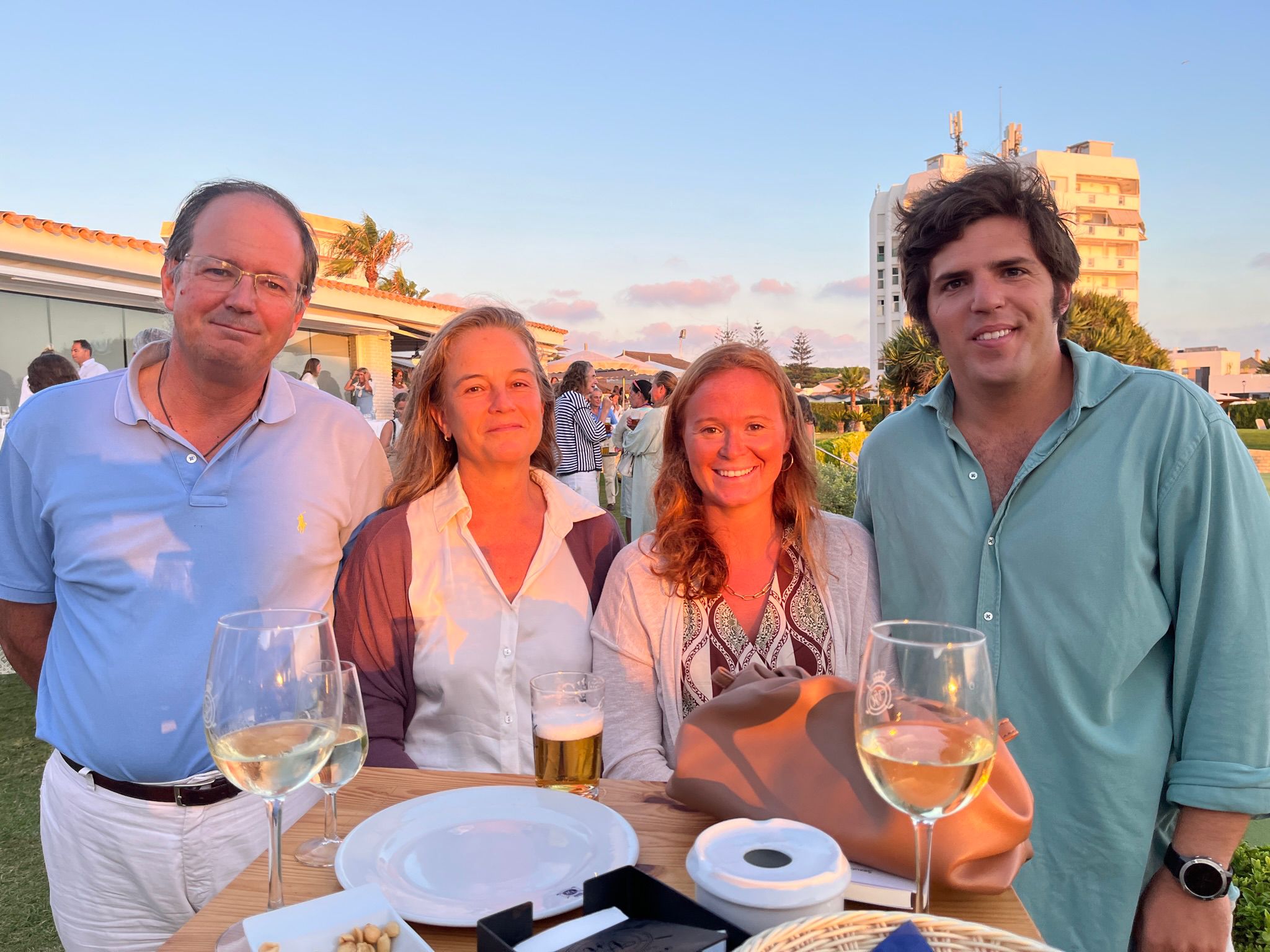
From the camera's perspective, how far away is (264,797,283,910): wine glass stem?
3.80 feet

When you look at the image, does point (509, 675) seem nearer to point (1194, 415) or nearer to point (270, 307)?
point (270, 307)

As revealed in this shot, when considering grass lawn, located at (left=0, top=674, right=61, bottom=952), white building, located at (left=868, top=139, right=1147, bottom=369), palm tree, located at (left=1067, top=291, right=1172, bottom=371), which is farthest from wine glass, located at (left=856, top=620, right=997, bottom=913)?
white building, located at (left=868, top=139, right=1147, bottom=369)

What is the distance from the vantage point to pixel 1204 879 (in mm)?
1902

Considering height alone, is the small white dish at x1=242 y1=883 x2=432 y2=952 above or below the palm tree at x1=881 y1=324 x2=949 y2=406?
below

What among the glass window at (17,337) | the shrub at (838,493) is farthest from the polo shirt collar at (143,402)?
the glass window at (17,337)

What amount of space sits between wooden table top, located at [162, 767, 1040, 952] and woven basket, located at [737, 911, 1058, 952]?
237mm

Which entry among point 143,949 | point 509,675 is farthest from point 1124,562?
point 143,949

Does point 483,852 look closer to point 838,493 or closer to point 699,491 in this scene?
point 699,491

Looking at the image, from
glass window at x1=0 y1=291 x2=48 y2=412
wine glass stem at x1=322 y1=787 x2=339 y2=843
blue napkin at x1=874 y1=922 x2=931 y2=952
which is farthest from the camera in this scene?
glass window at x1=0 y1=291 x2=48 y2=412

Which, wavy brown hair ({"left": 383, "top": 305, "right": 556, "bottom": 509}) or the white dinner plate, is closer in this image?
the white dinner plate

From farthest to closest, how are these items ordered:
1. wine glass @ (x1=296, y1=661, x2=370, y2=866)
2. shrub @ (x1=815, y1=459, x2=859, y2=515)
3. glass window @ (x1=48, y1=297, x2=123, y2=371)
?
1. glass window @ (x1=48, y1=297, x2=123, y2=371)
2. shrub @ (x1=815, y1=459, x2=859, y2=515)
3. wine glass @ (x1=296, y1=661, x2=370, y2=866)

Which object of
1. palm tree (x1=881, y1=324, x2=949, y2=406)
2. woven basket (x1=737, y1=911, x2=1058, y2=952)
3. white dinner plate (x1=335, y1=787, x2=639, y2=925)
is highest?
palm tree (x1=881, y1=324, x2=949, y2=406)

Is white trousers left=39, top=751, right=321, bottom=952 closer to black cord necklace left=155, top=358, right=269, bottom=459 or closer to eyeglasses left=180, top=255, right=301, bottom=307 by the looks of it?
black cord necklace left=155, top=358, right=269, bottom=459

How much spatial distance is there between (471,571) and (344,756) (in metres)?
1.25
